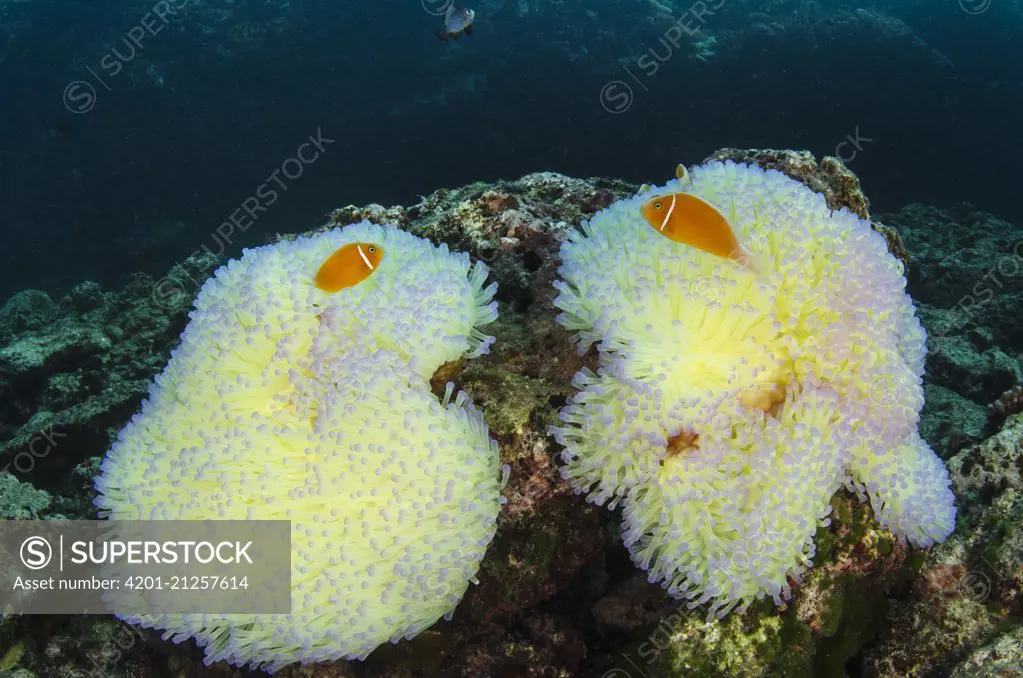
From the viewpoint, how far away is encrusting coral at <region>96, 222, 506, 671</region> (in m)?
2.04

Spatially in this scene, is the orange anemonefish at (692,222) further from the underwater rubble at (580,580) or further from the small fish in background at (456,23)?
the small fish in background at (456,23)

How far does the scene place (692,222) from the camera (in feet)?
7.08

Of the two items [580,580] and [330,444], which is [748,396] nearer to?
[580,580]

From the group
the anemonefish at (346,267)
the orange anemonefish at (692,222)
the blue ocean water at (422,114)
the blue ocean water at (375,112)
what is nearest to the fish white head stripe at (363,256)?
the anemonefish at (346,267)

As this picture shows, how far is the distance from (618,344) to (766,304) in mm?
560

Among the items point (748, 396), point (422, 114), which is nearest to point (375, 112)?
point (422, 114)

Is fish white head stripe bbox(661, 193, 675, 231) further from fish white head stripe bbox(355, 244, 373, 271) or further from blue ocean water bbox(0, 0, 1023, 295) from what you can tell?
blue ocean water bbox(0, 0, 1023, 295)

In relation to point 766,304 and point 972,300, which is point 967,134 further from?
point 766,304

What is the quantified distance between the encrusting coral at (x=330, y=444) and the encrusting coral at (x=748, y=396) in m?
0.47

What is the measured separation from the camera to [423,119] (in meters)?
13.2

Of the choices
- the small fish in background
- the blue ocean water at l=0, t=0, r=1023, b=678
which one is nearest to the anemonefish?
the small fish in background

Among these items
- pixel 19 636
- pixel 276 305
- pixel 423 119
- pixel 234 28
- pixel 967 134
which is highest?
pixel 234 28

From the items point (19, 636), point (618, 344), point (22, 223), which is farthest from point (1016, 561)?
point (22, 223)

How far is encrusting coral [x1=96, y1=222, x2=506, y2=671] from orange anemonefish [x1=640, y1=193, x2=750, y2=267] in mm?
759
